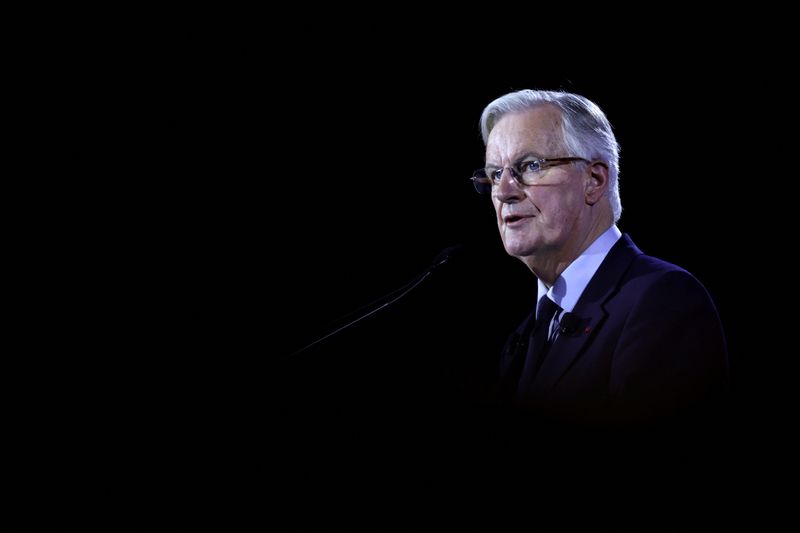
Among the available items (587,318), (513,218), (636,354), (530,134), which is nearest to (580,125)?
(530,134)

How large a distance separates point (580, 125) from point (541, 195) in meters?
0.27

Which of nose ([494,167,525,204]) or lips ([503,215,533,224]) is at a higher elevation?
nose ([494,167,525,204])

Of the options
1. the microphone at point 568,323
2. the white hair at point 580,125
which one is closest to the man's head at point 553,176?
the white hair at point 580,125

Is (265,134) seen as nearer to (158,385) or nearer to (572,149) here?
(572,149)

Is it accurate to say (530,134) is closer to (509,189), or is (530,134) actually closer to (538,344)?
(509,189)

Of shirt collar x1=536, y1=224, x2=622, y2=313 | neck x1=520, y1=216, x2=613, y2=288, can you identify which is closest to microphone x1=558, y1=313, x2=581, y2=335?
shirt collar x1=536, y1=224, x2=622, y2=313

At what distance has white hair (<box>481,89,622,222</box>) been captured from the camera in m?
2.17

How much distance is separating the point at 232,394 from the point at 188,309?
191 cm

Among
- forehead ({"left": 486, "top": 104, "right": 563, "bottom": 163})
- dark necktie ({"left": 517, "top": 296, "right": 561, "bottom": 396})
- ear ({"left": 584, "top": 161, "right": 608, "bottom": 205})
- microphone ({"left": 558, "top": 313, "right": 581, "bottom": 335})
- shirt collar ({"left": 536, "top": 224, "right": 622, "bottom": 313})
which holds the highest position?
forehead ({"left": 486, "top": 104, "right": 563, "bottom": 163})

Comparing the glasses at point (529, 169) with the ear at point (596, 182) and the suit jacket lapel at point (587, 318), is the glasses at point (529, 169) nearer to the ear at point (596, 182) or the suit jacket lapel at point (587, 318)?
the ear at point (596, 182)

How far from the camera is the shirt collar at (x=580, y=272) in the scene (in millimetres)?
2098

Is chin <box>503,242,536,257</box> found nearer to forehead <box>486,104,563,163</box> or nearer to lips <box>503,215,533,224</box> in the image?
lips <box>503,215,533,224</box>

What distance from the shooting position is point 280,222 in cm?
321

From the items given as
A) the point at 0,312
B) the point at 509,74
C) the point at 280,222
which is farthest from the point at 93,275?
the point at 509,74
